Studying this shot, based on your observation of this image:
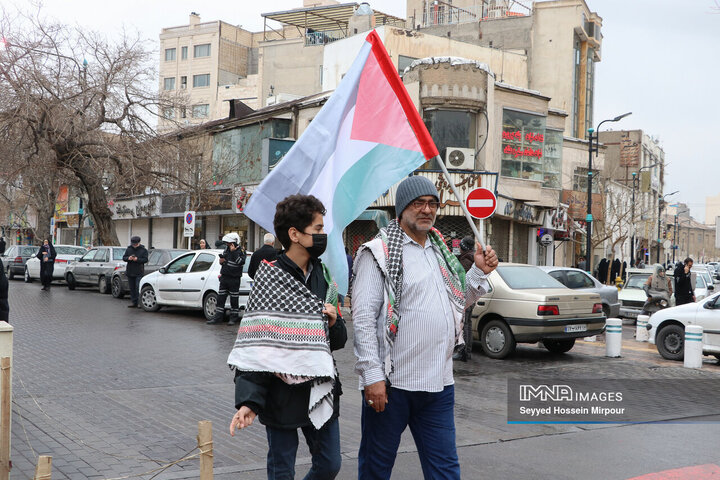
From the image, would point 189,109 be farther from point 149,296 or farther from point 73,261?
point 149,296

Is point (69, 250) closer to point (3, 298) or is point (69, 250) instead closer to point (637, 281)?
point (637, 281)

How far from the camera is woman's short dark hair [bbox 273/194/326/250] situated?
12.0ft

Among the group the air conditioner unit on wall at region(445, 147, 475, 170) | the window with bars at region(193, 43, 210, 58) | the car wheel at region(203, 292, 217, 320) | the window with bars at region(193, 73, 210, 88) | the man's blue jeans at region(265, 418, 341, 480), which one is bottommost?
the car wheel at region(203, 292, 217, 320)

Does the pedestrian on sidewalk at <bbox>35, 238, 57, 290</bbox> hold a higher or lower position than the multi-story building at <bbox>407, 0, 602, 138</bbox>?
lower

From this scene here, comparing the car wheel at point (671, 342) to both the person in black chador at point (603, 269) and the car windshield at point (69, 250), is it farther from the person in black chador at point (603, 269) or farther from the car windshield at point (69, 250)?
the car windshield at point (69, 250)

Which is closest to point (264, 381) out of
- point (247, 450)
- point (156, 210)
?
point (247, 450)

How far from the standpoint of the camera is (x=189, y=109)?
29.4 metres

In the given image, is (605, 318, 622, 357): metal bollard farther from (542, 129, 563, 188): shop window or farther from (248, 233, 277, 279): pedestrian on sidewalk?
(542, 129, 563, 188): shop window

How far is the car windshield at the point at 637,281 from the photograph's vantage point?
2267 centimetres

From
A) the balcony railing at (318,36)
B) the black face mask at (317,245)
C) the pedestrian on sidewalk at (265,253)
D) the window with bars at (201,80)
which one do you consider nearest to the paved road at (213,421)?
the pedestrian on sidewalk at (265,253)

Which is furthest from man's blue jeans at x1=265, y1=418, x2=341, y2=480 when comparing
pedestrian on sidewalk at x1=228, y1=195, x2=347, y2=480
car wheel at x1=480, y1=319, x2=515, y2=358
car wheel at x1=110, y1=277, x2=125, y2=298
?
car wheel at x1=110, y1=277, x2=125, y2=298

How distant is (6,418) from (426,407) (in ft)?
8.98

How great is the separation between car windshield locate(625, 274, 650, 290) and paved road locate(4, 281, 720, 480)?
10.6m

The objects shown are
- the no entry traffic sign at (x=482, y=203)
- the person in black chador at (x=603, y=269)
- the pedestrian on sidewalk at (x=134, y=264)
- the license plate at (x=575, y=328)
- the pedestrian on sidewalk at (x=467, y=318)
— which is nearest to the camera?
the pedestrian on sidewalk at (x=467, y=318)
